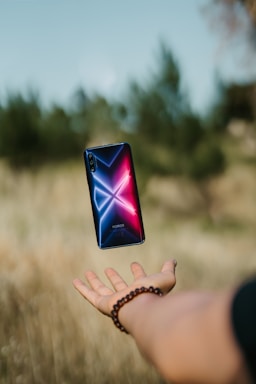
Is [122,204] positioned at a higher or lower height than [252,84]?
lower

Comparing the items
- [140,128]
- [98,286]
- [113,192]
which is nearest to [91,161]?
[113,192]

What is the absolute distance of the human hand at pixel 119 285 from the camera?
0.99 m

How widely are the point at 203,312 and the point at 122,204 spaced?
1215 mm

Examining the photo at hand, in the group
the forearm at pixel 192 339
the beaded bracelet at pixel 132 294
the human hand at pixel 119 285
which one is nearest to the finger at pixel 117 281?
the human hand at pixel 119 285

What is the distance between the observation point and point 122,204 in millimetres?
1939

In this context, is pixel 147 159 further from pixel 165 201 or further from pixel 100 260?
pixel 100 260

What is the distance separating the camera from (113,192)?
193 cm

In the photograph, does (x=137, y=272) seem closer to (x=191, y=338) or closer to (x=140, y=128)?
(x=191, y=338)

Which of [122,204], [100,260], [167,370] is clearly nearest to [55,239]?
[100,260]

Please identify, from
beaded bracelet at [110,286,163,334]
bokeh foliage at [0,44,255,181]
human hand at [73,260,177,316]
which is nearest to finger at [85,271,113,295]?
human hand at [73,260,177,316]

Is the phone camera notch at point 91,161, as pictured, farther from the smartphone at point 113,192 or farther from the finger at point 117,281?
the finger at point 117,281

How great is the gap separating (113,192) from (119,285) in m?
0.83

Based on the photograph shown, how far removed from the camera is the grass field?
3693 millimetres

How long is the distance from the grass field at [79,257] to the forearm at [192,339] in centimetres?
29
